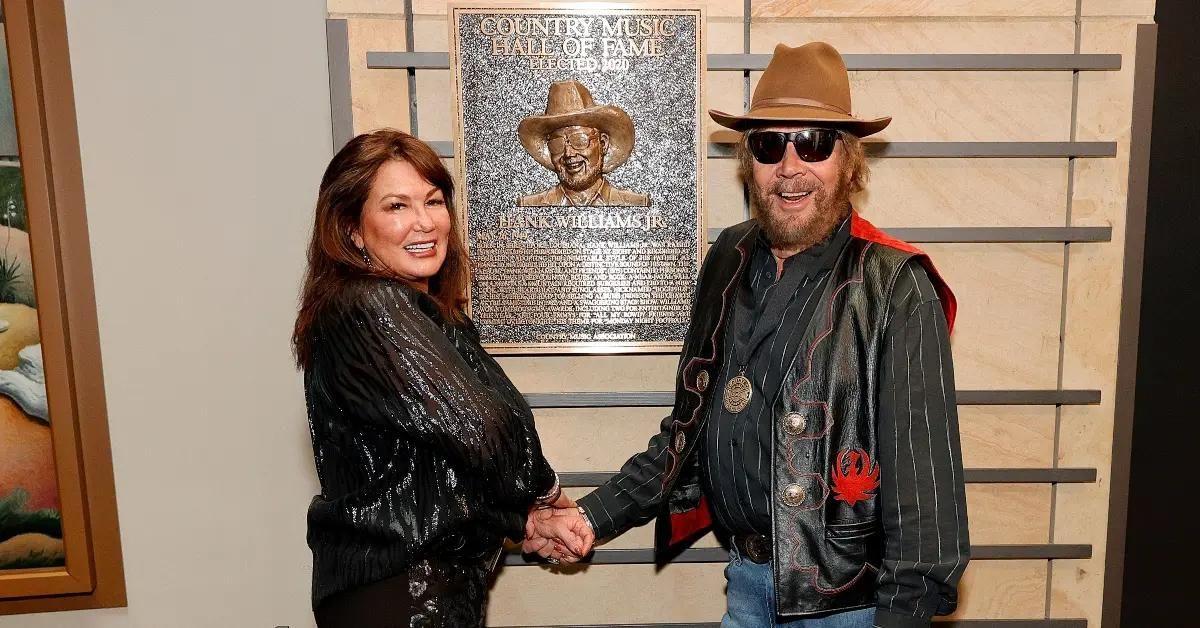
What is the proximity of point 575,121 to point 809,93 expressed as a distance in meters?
0.87

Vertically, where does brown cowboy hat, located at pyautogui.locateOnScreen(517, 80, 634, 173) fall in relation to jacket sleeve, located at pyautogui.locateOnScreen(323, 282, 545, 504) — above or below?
above

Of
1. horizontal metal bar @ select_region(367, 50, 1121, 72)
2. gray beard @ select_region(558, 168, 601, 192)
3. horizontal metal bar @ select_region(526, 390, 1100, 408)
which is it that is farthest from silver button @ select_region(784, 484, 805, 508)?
horizontal metal bar @ select_region(367, 50, 1121, 72)

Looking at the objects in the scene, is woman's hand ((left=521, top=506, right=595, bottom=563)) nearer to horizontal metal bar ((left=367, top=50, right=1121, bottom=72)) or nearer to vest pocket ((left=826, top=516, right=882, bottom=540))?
vest pocket ((left=826, top=516, right=882, bottom=540))

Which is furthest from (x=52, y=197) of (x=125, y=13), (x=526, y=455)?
(x=526, y=455)

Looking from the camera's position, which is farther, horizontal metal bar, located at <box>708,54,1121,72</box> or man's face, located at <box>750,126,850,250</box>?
horizontal metal bar, located at <box>708,54,1121,72</box>

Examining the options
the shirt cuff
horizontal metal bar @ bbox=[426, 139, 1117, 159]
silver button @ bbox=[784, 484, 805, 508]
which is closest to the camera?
the shirt cuff

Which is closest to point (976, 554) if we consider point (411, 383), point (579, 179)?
point (579, 179)

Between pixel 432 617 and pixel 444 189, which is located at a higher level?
pixel 444 189

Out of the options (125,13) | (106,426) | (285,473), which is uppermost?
(125,13)

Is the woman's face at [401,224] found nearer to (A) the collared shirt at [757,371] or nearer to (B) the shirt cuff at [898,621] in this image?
(A) the collared shirt at [757,371]

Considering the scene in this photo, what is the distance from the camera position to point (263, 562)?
9.54ft

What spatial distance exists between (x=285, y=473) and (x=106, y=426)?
0.68m

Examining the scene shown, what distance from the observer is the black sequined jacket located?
5.53 feet

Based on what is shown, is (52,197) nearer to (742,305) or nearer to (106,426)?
(106,426)
